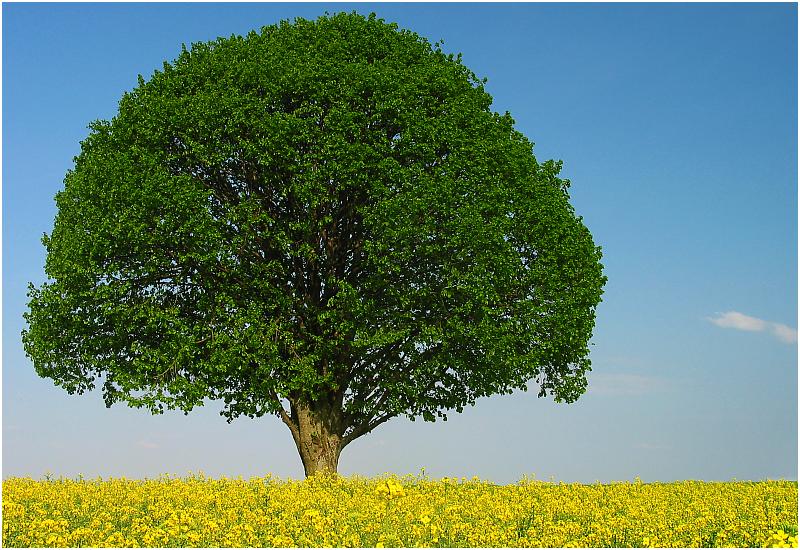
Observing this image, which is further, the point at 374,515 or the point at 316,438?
the point at 316,438

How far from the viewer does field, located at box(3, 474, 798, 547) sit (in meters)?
13.5

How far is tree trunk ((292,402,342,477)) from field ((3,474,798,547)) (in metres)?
3.50

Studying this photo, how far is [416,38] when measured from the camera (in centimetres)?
2530

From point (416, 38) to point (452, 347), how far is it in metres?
9.40

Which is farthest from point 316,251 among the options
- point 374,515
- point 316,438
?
point 374,515

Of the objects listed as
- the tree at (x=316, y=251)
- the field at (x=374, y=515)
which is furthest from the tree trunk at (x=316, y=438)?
the field at (x=374, y=515)

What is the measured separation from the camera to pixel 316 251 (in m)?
23.8

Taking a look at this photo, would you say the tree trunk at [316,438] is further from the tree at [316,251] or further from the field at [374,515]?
the field at [374,515]

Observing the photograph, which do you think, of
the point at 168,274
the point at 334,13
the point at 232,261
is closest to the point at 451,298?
the point at 232,261

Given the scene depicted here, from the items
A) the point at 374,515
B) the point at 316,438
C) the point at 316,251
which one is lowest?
the point at 374,515

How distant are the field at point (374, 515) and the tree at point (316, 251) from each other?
12.3 ft

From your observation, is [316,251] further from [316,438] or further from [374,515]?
[374,515]

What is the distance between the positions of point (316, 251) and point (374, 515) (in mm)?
10468

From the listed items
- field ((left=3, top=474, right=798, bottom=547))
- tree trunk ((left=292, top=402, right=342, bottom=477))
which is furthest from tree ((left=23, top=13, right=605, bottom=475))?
field ((left=3, top=474, right=798, bottom=547))
